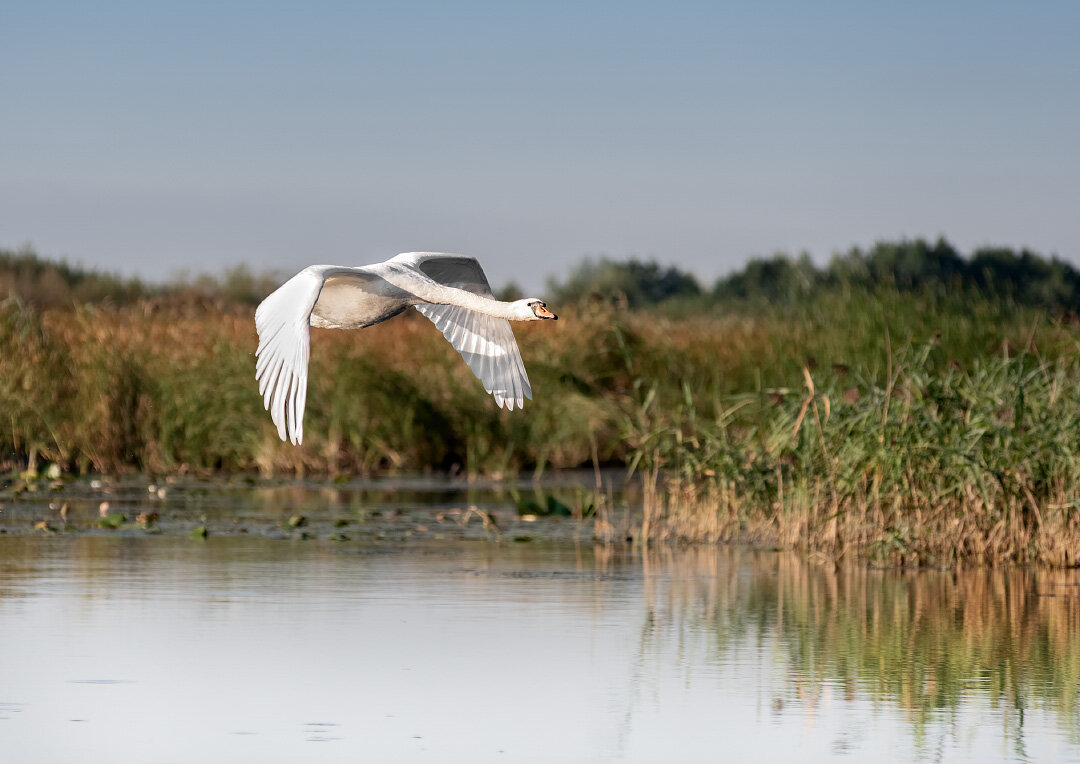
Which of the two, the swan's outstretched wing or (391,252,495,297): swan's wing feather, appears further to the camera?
(391,252,495,297): swan's wing feather

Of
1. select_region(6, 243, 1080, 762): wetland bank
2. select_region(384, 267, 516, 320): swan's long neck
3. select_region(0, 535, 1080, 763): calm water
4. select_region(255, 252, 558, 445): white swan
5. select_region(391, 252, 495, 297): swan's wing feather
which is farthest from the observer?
select_region(391, 252, 495, 297): swan's wing feather

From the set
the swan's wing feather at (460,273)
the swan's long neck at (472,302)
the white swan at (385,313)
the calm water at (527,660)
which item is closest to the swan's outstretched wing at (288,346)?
the white swan at (385,313)

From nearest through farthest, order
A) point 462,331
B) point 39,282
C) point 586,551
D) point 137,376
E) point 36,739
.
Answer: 1. point 36,739
2. point 462,331
3. point 586,551
4. point 137,376
5. point 39,282

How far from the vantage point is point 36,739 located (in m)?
6.82

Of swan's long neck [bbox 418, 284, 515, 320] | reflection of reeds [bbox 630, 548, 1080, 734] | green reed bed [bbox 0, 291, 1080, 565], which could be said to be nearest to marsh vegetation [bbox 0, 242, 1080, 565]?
green reed bed [bbox 0, 291, 1080, 565]

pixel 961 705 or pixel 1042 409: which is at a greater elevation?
pixel 1042 409

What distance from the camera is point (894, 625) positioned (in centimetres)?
954

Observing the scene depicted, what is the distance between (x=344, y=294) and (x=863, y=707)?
113 inches

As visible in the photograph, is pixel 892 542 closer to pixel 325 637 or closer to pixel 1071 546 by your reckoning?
pixel 1071 546

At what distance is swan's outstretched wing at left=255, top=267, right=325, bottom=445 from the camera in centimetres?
622

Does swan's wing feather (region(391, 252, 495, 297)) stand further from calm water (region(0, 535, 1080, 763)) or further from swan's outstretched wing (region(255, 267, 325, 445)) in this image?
calm water (region(0, 535, 1080, 763))

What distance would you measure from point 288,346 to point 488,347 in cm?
194

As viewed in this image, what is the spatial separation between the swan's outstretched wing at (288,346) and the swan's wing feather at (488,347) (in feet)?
3.78

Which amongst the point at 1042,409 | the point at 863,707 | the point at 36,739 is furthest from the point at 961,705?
the point at 1042,409
